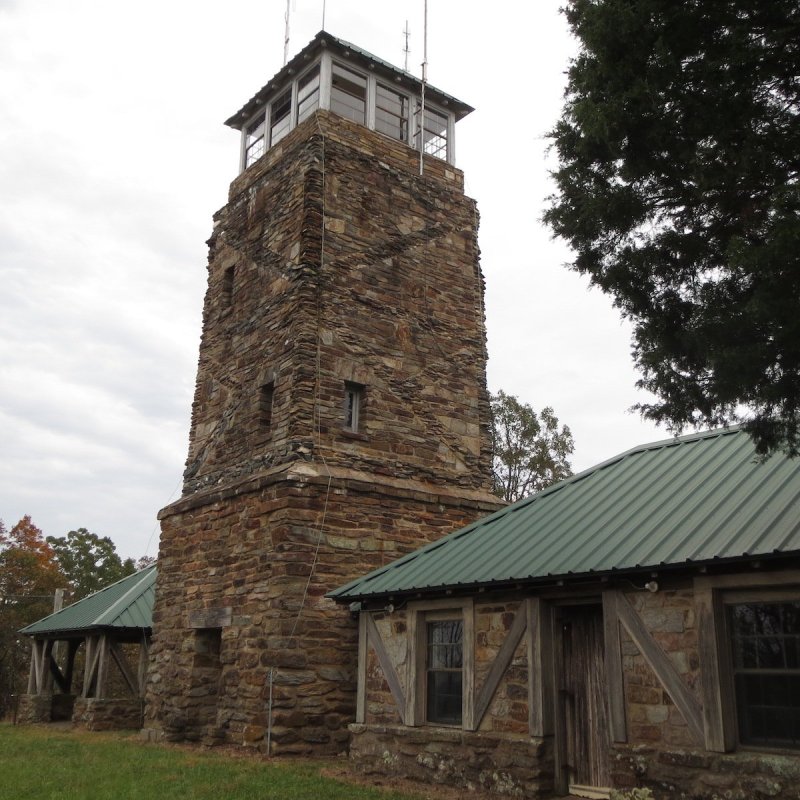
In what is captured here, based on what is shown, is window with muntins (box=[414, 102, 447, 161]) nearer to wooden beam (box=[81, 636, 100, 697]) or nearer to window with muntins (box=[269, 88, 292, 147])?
window with muntins (box=[269, 88, 292, 147])

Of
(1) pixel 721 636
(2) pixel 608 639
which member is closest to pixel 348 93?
(2) pixel 608 639

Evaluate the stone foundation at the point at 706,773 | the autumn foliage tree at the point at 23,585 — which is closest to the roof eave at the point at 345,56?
the stone foundation at the point at 706,773

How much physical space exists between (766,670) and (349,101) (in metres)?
13.9

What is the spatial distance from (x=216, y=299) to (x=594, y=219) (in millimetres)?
11747

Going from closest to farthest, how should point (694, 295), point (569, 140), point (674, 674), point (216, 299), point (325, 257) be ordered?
point (694, 295) < point (569, 140) < point (674, 674) < point (325, 257) < point (216, 299)

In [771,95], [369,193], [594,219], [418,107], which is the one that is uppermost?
[418,107]

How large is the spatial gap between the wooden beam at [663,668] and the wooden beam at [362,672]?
447 cm

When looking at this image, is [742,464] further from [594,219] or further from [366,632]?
[366,632]

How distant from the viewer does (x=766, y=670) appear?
794 centimetres

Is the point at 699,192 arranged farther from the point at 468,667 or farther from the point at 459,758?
the point at 459,758

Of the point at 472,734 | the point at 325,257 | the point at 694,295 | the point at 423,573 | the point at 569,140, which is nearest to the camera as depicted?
the point at 694,295

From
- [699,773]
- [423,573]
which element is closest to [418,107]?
[423,573]

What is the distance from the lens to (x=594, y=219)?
731 centimetres

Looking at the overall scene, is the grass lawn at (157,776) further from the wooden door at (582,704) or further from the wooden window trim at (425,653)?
the wooden door at (582,704)
